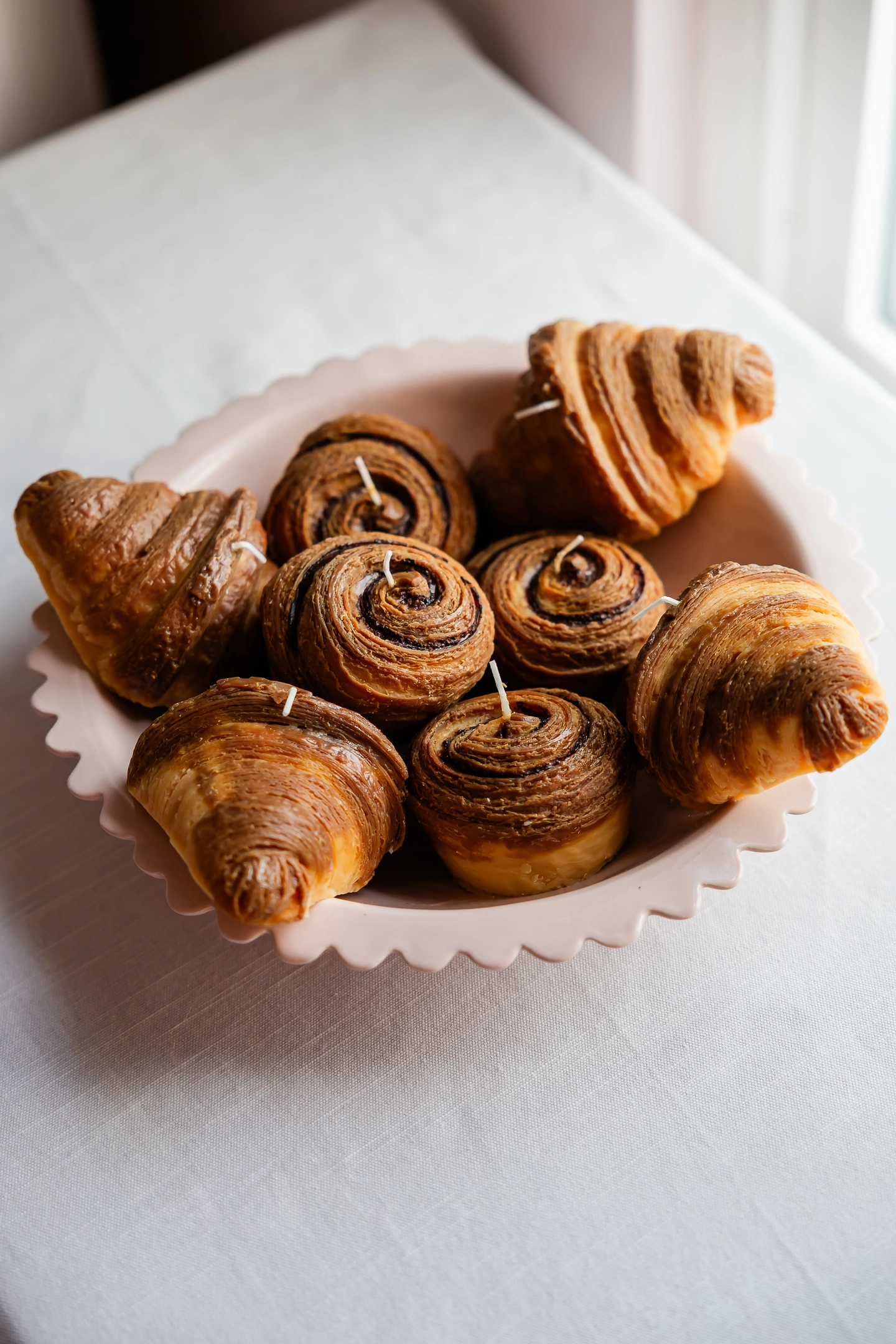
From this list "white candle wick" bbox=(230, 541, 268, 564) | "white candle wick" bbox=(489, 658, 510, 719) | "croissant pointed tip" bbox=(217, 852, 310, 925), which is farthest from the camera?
"white candle wick" bbox=(230, 541, 268, 564)

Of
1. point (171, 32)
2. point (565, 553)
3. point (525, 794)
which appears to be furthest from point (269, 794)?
point (171, 32)

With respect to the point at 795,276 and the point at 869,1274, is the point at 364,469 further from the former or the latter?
the point at 795,276

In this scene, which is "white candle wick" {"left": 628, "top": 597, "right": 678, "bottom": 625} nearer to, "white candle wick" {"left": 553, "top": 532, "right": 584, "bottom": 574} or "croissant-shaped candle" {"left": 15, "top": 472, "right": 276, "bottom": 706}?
"white candle wick" {"left": 553, "top": 532, "right": 584, "bottom": 574}

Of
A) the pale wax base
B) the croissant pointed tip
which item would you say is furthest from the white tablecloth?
the croissant pointed tip

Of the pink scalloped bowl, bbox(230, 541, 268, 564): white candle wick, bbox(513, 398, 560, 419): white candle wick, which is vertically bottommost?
the pink scalloped bowl

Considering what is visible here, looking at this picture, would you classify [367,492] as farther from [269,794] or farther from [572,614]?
[269,794]

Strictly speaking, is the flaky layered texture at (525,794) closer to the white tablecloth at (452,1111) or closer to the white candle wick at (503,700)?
the white candle wick at (503,700)

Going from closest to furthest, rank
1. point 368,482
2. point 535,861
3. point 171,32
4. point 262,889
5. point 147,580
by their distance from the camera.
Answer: point 262,889 → point 535,861 → point 147,580 → point 368,482 → point 171,32
